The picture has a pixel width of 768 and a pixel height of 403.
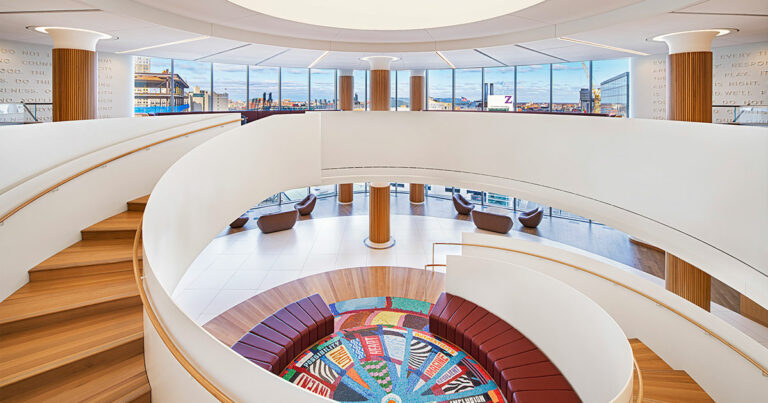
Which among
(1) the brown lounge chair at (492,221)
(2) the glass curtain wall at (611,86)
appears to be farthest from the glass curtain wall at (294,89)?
(2) the glass curtain wall at (611,86)

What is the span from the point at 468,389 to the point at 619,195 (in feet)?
14.4

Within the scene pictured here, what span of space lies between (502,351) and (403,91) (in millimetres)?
14409

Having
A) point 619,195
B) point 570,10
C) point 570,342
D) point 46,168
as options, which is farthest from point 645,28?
point 46,168

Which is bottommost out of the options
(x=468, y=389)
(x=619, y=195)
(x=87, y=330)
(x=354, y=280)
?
(x=468, y=389)

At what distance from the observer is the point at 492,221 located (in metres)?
15.1

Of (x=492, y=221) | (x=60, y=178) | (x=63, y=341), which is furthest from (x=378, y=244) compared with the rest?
(x=63, y=341)

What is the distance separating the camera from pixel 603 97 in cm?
1497

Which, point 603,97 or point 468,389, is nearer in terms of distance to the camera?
point 468,389

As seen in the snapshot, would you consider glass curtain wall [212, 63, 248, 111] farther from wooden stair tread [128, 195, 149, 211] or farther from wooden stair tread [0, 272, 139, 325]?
wooden stair tread [0, 272, 139, 325]

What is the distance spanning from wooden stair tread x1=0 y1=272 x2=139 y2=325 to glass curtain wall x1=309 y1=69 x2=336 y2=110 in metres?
15.5

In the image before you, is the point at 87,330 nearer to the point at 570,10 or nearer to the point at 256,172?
the point at 256,172

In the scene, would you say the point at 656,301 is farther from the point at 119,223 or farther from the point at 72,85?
the point at 72,85

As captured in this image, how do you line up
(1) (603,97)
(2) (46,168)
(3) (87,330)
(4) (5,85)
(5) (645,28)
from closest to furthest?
1. (3) (87,330)
2. (2) (46,168)
3. (5) (645,28)
4. (4) (5,85)
5. (1) (603,97)

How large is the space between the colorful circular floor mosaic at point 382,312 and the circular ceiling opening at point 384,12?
6507mm
